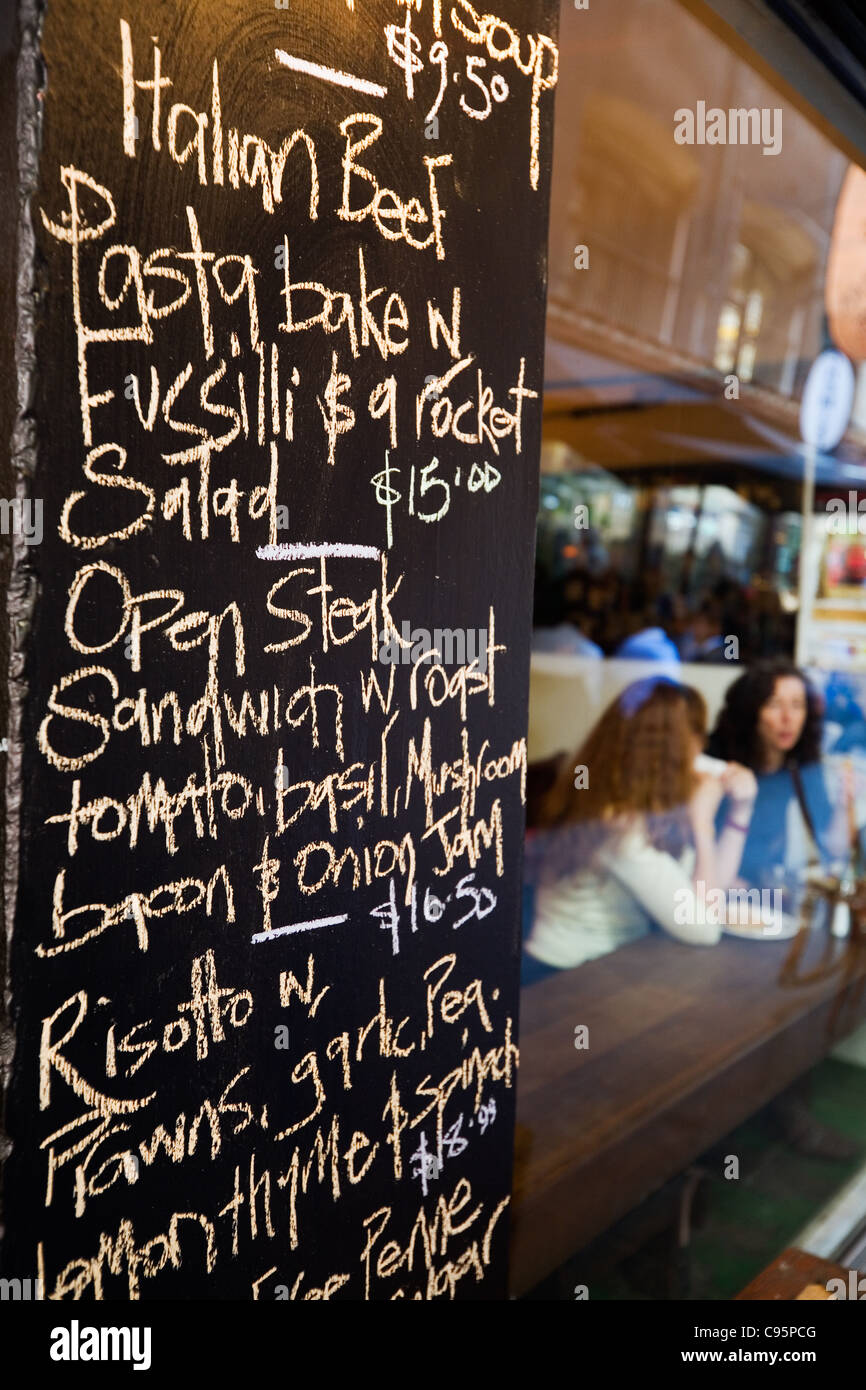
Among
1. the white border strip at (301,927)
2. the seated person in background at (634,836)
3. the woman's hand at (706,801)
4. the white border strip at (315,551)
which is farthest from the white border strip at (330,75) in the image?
the woman's hand at (706,801)

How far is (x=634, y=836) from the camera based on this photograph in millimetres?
3385

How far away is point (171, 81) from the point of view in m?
1.16

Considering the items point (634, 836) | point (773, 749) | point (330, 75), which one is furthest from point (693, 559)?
point (330, 75)

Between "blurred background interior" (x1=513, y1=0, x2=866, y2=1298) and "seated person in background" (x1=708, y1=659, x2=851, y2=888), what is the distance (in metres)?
0.27

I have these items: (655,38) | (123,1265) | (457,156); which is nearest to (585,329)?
(655,38)

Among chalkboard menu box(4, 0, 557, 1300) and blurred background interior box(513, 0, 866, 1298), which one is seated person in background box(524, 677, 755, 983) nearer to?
blurred background interior box(513, 0, 866, 1298)

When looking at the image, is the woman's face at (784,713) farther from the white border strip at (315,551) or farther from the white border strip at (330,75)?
the white border strip at (330,75)

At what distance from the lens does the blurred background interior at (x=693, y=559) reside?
2.56 metres

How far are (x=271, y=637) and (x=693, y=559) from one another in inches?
305

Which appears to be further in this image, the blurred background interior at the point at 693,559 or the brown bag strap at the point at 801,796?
the brown bag strap at the point at 801,796

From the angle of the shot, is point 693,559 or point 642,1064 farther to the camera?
point 693,559

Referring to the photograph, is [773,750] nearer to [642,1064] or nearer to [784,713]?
[784,713]

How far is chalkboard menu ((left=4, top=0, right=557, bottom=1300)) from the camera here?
1123 mm
